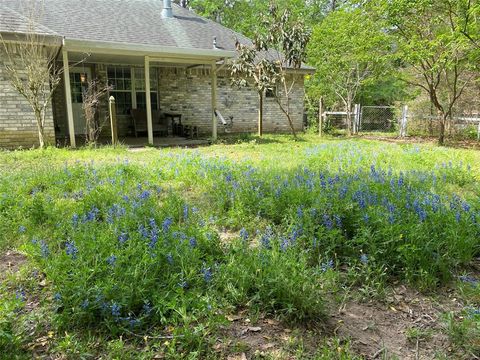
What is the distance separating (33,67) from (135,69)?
4780 mm

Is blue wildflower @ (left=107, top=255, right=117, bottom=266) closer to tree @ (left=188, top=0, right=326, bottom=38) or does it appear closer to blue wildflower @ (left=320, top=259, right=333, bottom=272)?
blue wildflower @ (left=320, top=259, right=333, bottom=272)

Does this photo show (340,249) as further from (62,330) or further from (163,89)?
(163,89)

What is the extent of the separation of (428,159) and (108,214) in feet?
20.9

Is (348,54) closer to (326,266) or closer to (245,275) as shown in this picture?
(326,266)

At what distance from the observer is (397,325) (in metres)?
2.40

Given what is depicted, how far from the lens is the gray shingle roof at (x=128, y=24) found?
10.9 metres

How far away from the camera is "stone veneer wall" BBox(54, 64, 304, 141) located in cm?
1274

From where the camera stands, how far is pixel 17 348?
198cm

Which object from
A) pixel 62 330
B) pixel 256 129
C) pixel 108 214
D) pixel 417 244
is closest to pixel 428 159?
pixel 417 244

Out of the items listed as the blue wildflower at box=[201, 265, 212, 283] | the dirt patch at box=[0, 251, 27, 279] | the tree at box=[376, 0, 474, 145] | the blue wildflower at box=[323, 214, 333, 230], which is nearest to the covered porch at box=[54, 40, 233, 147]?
the tree at box=[376, 0, 474, 145]

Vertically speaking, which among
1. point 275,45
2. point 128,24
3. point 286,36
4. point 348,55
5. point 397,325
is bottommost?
point 397,325

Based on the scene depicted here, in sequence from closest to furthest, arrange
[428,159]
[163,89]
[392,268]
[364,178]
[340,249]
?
[392,268], [340,249], [364,178], [428,159], [163,89]

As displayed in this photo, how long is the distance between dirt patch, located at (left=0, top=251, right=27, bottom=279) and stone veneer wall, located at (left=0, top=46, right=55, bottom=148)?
710 cm

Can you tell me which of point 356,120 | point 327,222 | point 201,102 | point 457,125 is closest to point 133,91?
point 201,102
